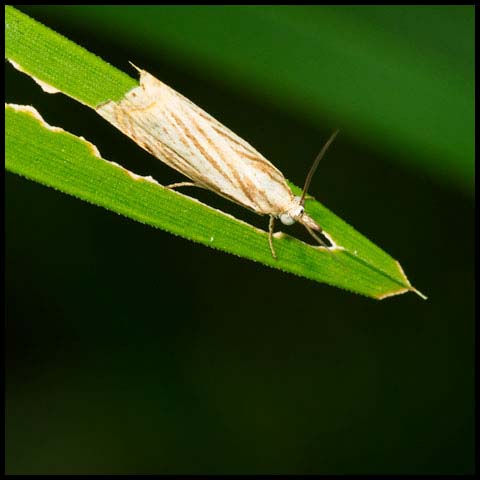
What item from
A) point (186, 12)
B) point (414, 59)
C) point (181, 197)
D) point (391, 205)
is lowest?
point (181, 197)

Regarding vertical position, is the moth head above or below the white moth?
below

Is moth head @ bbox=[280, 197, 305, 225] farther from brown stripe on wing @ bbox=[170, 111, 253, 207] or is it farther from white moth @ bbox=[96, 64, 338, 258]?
brown stripe on wing @ bbox=[170, 111, 253, 207]

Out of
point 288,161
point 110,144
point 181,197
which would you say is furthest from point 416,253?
point 181,197

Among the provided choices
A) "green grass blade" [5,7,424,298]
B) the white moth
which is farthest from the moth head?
"green grass blade" [5,7,424,298]

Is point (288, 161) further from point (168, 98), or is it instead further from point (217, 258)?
point (168, 98)

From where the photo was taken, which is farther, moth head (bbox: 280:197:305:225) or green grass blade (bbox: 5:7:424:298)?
moth head (bbox: 280:197:305:225)

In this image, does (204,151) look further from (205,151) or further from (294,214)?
(294,214)

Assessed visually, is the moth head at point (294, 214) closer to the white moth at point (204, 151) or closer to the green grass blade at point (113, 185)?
the white moth at point (204, 151)
